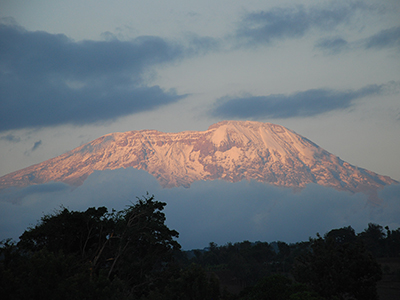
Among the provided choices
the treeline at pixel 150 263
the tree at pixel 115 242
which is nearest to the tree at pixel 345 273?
the treeline at pixel 150 263

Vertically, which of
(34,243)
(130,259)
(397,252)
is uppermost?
(34,243)

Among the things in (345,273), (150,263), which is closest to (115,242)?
(150,263)

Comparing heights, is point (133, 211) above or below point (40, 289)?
above

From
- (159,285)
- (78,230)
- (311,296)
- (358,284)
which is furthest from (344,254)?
(78,230)

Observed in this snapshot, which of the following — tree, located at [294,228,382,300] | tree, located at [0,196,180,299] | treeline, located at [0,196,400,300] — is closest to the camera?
treeline, located at [0,196,400,300]

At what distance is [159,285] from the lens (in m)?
36.6

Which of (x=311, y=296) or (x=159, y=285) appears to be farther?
(x=159, y=285)

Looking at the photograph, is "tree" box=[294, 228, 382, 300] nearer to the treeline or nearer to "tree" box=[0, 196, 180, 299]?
the treeline

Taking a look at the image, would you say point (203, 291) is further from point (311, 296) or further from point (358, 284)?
point (358, 284)

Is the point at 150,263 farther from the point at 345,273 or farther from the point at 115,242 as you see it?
the point at 345,273

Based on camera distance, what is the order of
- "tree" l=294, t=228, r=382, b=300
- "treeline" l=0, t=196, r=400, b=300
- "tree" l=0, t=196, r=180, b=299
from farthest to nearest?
"tree" l=0, t=196, r=180, b=299 < "tree" l=294, t=228, r=382, b=300 < "treeline" l=0, t=196, r=400, b=300

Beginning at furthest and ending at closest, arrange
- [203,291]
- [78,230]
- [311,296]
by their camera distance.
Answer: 1. [78,230]
2. [203,291]
3. [311,296]

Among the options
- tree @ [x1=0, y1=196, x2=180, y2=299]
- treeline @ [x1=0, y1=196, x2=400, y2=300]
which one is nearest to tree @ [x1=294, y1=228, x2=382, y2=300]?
treeline @ [x1=0, y1=196, x2=400, y2=300]

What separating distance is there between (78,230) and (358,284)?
25.1 meters
